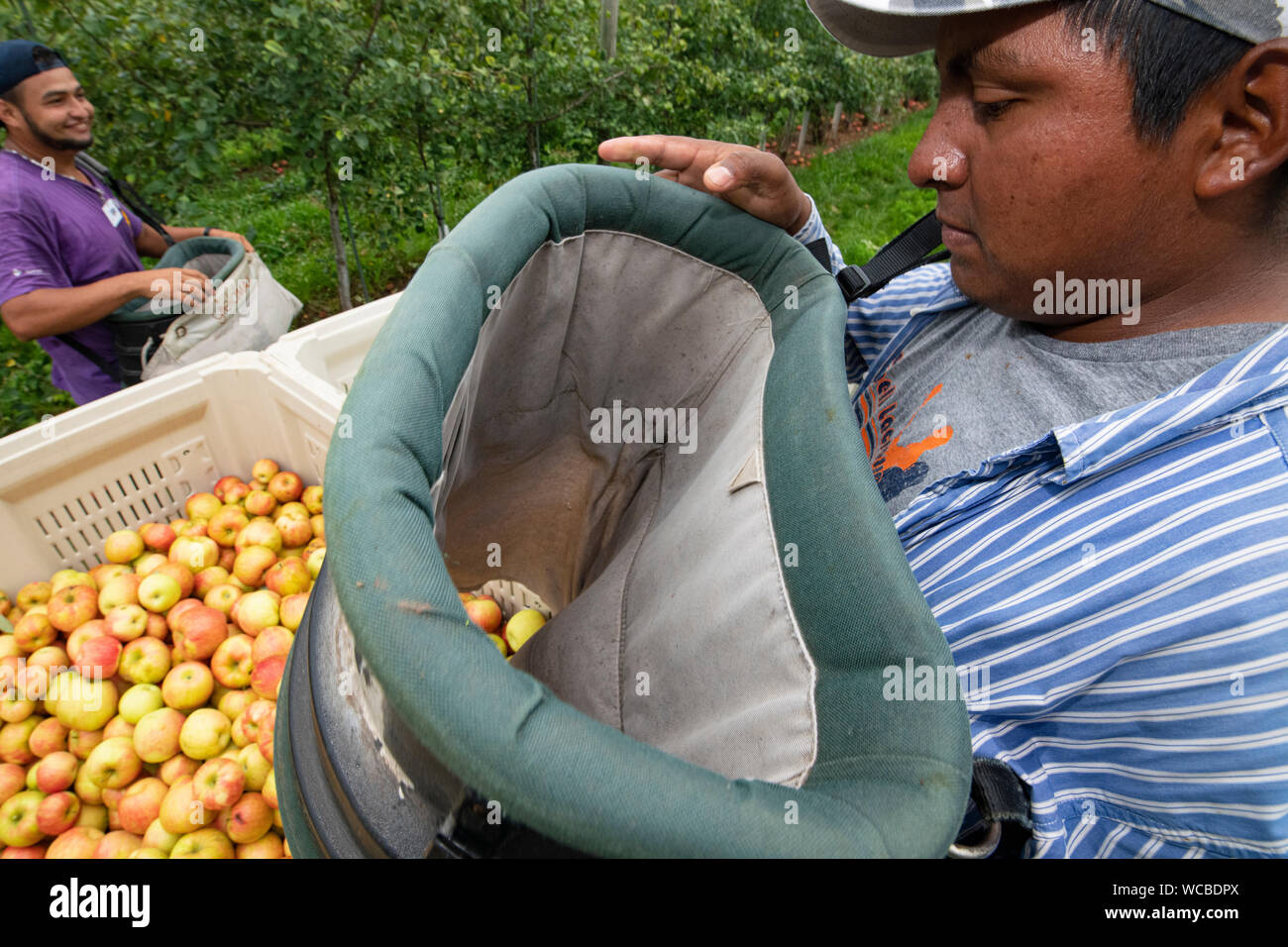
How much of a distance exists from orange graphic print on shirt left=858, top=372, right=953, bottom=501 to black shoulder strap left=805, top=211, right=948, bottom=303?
0.19 meters

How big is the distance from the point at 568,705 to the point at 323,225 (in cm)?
600

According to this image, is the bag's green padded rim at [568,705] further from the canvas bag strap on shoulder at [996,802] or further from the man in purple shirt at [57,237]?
the man in purple shirt at [57,237]

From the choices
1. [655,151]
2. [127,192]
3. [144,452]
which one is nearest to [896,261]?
[655,151]

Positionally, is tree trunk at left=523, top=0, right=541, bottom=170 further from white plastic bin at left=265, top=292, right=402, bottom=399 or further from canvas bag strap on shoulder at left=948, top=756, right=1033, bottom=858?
canvas bag strap on shoulder at left=948, top=756, right=1033, bottom=858

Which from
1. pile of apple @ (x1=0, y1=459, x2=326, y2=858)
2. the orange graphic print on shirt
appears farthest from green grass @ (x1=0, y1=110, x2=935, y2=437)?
the orange graphic print on shirt

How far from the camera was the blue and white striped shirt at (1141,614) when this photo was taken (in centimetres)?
80

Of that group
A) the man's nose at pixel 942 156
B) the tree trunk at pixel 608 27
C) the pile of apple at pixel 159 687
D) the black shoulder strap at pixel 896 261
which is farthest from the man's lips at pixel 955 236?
the tree trunk at pixel 608 27

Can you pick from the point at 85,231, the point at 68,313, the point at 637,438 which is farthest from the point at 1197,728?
the point at 85,231

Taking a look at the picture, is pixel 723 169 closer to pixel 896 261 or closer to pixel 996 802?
pixel 896 261

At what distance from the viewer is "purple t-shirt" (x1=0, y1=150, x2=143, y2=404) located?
2.35m

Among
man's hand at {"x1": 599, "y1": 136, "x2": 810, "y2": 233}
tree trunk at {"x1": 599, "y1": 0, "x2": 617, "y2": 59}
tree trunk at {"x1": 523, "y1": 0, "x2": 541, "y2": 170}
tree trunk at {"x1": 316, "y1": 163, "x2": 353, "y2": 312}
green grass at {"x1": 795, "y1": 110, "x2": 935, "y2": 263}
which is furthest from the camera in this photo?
green grass at {"x1": 795, "y1": 110, "x2": 935, "y2": 263}

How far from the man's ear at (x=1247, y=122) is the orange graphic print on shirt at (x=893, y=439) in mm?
496
